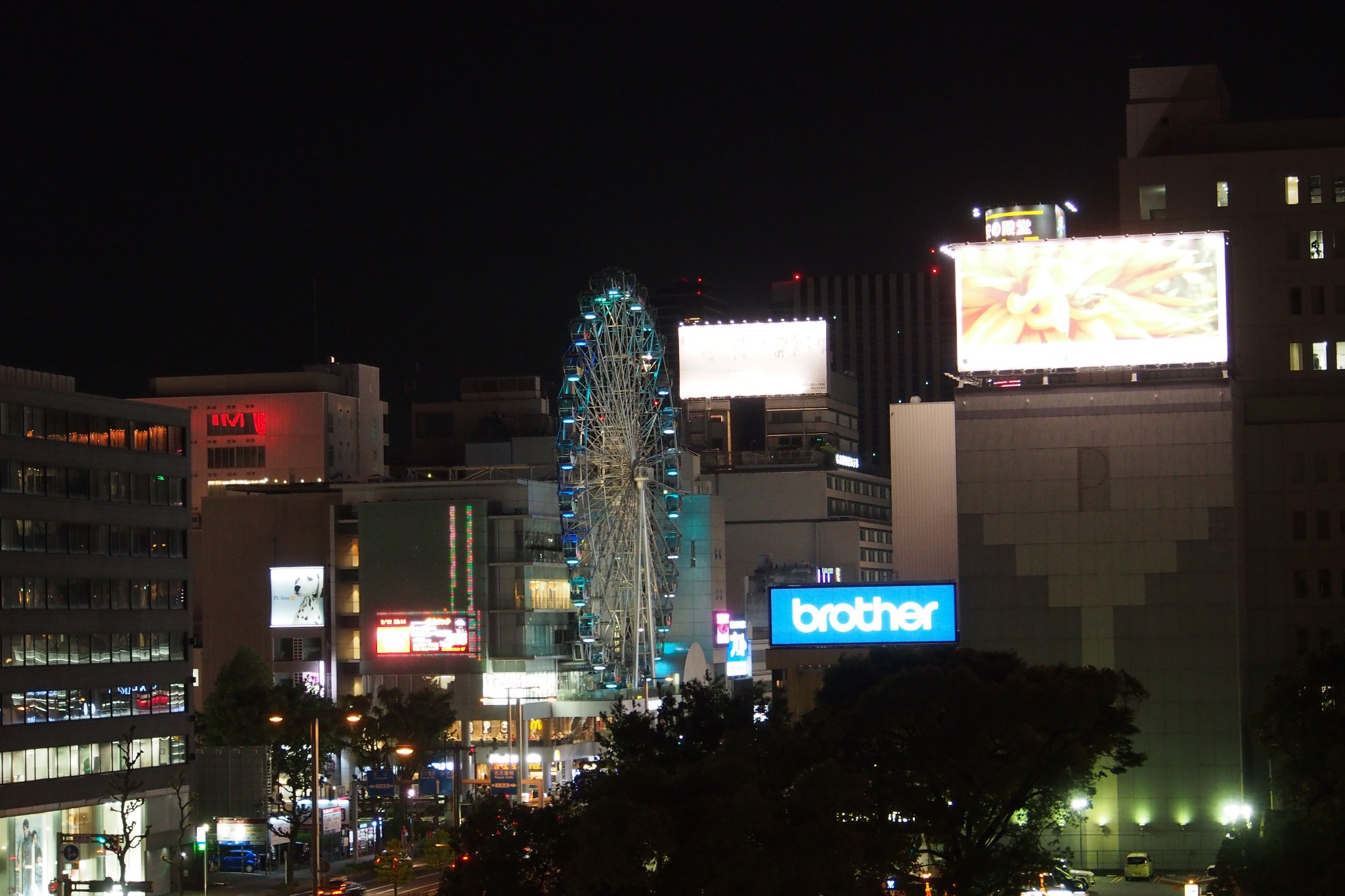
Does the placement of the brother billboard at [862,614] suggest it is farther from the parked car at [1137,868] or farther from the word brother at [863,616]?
the parked car at [1137,868]

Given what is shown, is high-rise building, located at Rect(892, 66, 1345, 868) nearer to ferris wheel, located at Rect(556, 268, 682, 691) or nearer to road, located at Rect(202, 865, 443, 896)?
road, located at Rect(202, 865, 443, 896)

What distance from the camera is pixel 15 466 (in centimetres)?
8456

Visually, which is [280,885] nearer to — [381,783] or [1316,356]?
[381,783]

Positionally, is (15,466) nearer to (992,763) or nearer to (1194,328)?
(992,763)

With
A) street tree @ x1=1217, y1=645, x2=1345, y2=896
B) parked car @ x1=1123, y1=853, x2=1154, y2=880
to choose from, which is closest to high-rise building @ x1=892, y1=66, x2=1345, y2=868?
parked car @ x1=1123, y1=853, x2=1154, y2=880

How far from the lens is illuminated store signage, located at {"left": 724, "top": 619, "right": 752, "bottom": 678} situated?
17138 centimetres

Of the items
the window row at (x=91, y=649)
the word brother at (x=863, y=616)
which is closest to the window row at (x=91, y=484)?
the window row at (x=91, y=649)

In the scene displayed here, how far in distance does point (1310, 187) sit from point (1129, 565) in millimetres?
22268

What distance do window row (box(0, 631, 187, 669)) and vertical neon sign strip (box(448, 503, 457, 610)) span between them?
55484mm

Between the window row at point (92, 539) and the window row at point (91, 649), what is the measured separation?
394 centimetres

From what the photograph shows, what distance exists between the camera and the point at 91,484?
8919cm

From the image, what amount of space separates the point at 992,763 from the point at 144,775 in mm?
46856

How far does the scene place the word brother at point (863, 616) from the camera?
93625 millimetres

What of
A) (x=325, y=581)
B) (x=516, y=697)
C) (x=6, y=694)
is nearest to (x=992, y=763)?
(x=6, y=694)
